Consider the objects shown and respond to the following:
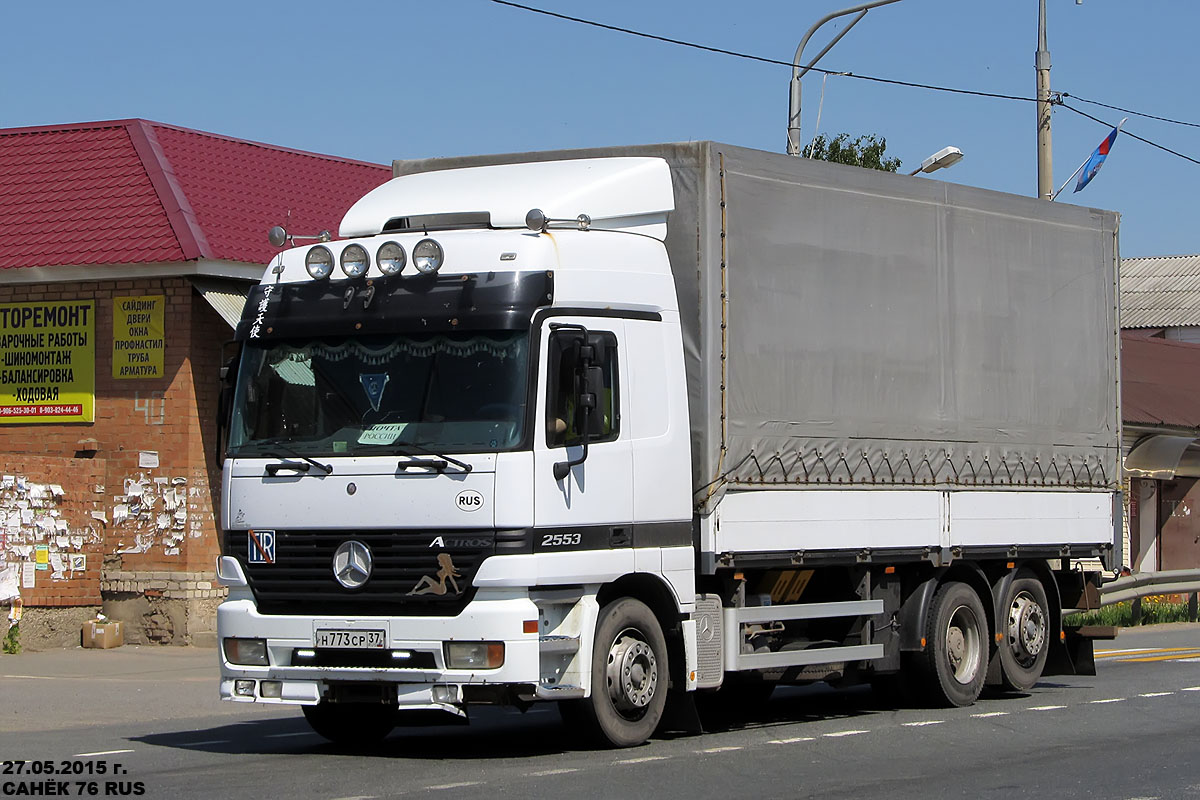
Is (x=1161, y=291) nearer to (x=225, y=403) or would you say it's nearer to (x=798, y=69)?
(x=798, y=69)

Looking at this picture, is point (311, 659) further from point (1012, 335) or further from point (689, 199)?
point (1012, 335)

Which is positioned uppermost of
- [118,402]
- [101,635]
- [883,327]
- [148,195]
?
[148,195]

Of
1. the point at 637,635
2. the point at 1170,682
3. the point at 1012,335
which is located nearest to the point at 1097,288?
the point at 1012,335

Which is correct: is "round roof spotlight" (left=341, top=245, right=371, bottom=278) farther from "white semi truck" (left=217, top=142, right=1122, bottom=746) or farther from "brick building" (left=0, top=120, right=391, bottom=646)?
"brick building" (left=0, top=120, right=391, bottom=646)

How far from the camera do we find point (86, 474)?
66.5 ft

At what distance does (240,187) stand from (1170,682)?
12.3 m

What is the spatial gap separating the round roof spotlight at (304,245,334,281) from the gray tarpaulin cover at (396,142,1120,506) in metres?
1.84

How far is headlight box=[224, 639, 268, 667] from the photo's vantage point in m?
11.3

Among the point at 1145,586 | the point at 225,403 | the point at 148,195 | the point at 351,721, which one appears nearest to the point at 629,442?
the point at 225,403

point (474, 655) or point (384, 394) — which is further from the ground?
point (384, 394)

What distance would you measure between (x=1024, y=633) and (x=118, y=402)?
10.5m

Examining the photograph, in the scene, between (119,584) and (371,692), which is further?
(119,584)

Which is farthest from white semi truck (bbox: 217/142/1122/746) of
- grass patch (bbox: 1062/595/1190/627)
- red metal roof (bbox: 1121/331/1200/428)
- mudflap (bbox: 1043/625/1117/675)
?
red metal roof (bbox: 1121/331/1200/428)

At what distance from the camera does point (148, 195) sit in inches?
835
